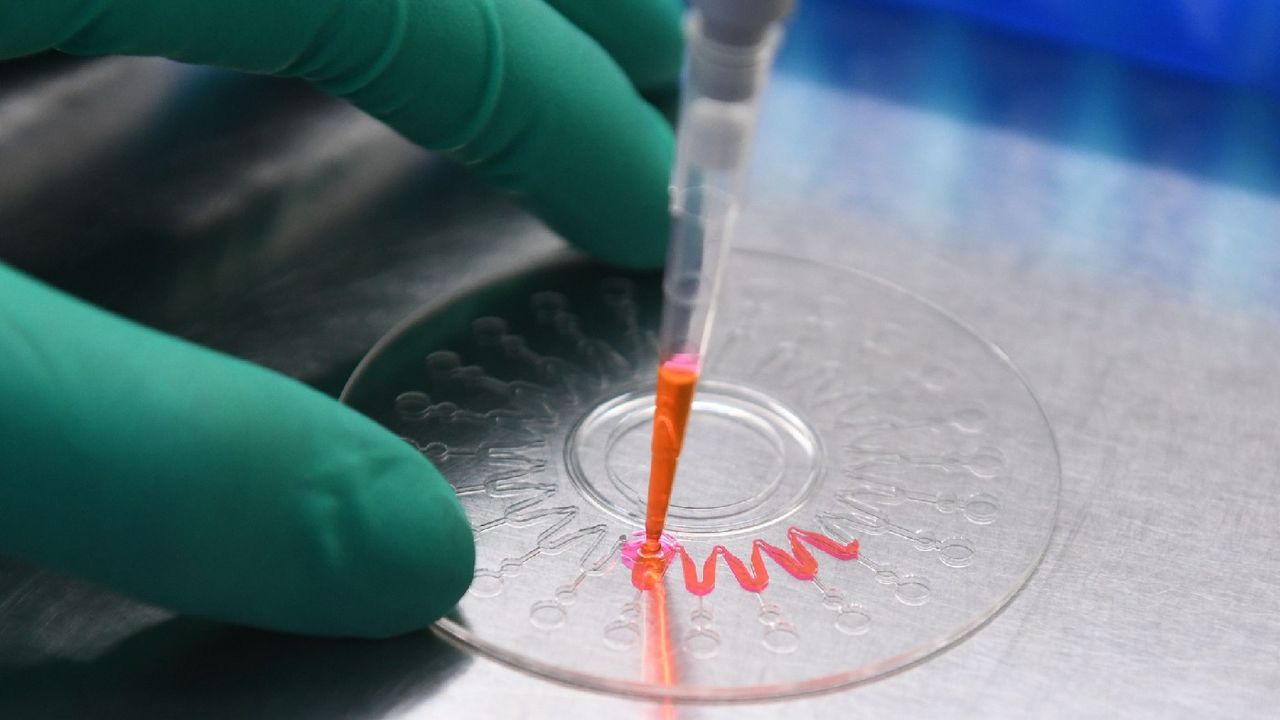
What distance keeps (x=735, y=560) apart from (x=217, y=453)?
1.04 feet

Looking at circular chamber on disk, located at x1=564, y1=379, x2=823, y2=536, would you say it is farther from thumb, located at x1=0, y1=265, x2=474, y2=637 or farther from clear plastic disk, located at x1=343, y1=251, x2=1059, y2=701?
thumb, located at x1=0, y1=265, x2=474, y2=637

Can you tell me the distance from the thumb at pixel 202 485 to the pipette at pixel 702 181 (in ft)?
0.46

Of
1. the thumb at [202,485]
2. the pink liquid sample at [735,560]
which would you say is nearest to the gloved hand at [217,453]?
the thumb at [202,485]

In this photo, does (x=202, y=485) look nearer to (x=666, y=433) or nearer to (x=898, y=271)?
(x=666, y=433)

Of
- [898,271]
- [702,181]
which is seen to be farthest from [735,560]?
[898,271]

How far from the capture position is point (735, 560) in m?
0.82

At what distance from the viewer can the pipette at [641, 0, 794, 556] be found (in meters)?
0.68

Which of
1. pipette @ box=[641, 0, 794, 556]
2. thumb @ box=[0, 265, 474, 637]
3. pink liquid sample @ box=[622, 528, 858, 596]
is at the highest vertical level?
pipette @ box=[641, 0, 794, 556]

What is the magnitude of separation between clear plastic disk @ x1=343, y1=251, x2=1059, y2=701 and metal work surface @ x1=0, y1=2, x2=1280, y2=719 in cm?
2

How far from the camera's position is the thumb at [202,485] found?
2.14 ft

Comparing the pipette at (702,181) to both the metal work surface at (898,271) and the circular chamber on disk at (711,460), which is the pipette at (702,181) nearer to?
the circular chamber on disk at (711,460)

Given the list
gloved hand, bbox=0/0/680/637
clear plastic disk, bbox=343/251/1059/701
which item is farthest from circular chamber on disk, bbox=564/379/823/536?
gloved hand, bbox=0/0/680/637

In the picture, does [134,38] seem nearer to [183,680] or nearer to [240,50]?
[240,50]

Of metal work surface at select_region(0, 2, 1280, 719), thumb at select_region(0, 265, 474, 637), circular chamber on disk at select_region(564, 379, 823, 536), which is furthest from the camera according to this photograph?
circular chamber on disk at select_region(564, 379, 823, 536)
